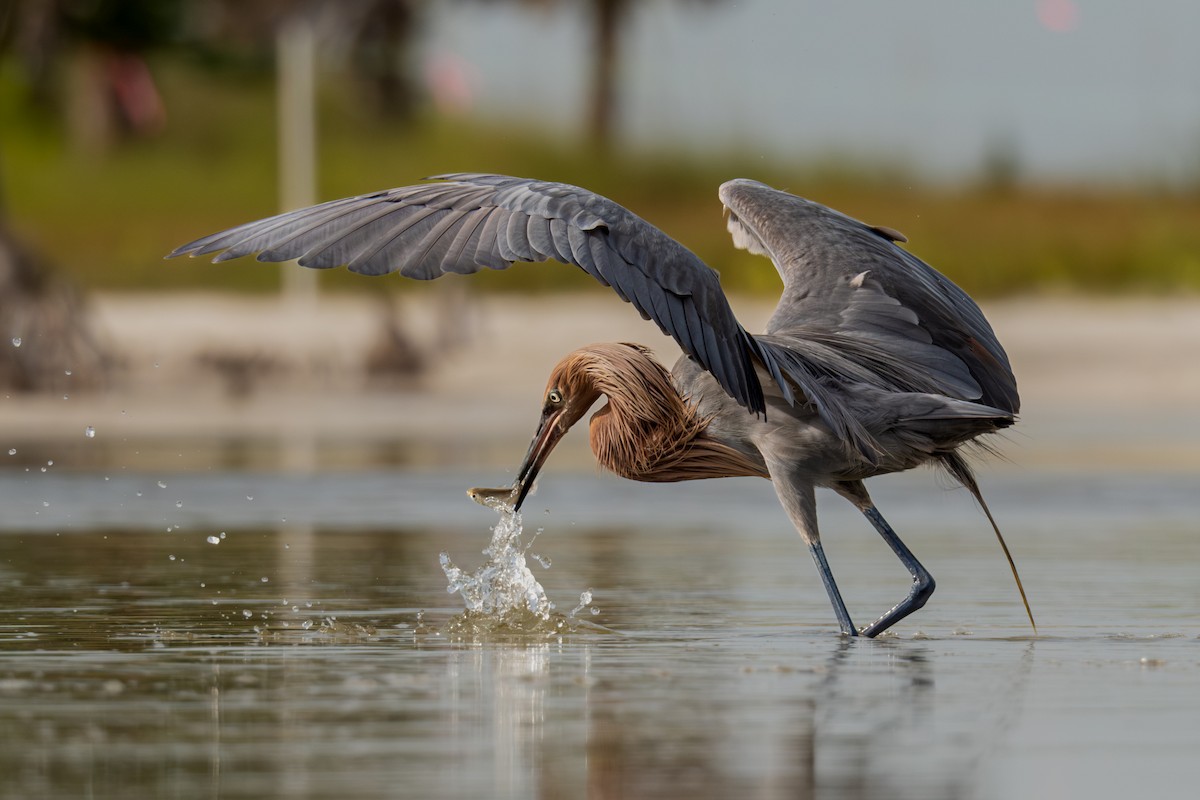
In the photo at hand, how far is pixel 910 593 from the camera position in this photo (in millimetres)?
8664

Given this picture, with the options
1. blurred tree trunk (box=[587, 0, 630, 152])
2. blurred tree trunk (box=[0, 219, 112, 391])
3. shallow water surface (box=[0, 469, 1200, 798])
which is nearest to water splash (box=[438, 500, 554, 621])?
shallow water surface (box=[0, 469, 1200, 798])

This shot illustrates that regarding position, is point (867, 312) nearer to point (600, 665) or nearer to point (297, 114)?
point (600, 665)

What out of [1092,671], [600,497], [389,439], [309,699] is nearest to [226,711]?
[309,699]

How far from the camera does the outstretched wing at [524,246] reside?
25.0 ft

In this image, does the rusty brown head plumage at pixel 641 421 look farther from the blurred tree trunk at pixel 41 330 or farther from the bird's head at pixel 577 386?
the blurred tree trunk at pixel 41 330

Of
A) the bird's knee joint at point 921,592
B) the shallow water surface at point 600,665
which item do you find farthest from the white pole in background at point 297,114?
the bird's knee joint at point 921,592

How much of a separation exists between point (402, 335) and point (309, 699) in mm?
21051

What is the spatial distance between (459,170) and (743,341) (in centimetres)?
3195

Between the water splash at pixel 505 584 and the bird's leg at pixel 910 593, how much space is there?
3.98 feet

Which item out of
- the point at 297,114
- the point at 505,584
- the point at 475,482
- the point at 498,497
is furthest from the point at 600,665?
the point at 297,114

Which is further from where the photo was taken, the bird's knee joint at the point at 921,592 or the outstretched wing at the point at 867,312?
the outstretched wing at the point at 867,312

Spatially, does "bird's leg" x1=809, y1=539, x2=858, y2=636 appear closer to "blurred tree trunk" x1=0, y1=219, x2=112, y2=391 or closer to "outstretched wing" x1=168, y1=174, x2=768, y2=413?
"outstretched wing" x1=168, y1=174, x2=768, y2=413

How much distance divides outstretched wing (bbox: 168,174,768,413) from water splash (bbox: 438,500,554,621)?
148cm

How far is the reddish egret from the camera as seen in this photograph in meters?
7.71
